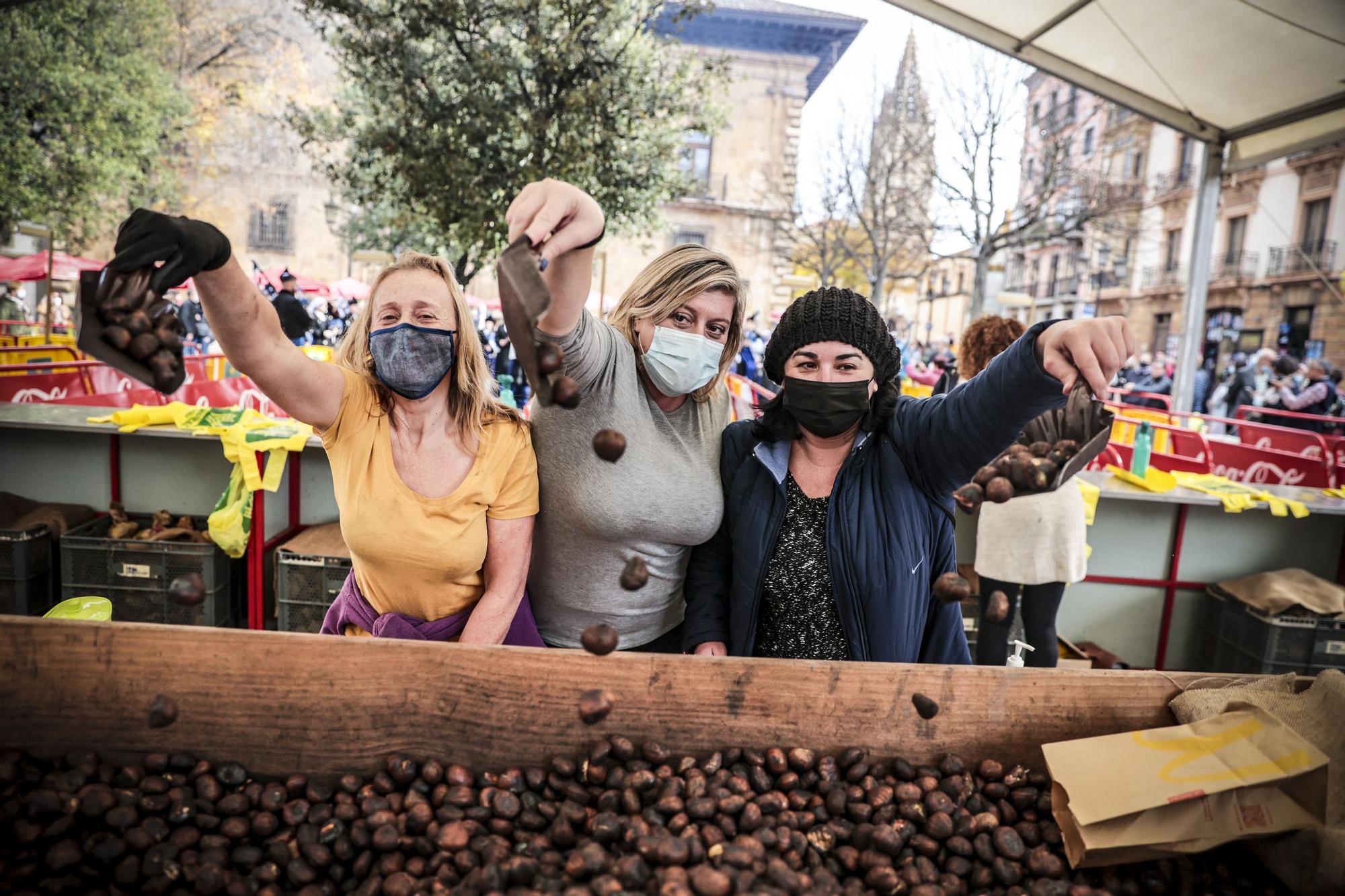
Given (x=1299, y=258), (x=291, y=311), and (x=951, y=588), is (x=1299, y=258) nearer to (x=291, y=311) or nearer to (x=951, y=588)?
(x=291, y=311)

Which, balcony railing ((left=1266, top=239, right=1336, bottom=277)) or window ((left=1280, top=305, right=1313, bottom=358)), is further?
window ((left=1280, top=305, right=1313, bottom=358))

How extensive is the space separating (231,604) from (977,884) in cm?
451

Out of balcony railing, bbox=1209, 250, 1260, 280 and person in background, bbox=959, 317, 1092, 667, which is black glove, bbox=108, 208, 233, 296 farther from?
balcony railing, bbox=1209, 250, 1260, 280

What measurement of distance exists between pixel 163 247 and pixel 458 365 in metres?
0.78

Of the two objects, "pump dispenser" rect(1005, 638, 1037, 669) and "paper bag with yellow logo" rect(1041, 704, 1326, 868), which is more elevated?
"paper bag with yellow logo" rect(1041, 704, 1326, 868)

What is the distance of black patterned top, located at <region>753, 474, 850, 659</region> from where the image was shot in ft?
6.98

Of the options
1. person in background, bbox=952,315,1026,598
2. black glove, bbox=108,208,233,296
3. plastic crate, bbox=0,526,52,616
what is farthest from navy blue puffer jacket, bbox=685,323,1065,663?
plastic crate, bbox=0,526,52,616

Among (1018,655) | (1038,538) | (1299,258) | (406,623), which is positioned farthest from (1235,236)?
(406,623)

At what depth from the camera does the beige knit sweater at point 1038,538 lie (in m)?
3.98

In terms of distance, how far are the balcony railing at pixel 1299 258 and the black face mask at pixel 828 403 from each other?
30.3 meters

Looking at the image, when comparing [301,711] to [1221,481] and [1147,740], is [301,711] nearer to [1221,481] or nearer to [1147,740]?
[1147,740]

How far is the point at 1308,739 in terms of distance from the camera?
1757 mm

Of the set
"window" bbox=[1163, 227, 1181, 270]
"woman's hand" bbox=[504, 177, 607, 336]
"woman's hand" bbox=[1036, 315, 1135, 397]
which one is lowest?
"woman's hand" bbox=[1036, 315, 1135, 397]

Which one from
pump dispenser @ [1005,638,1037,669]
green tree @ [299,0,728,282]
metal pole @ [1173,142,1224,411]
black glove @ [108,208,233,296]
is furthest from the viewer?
green tree @ [299,0,728,282]
